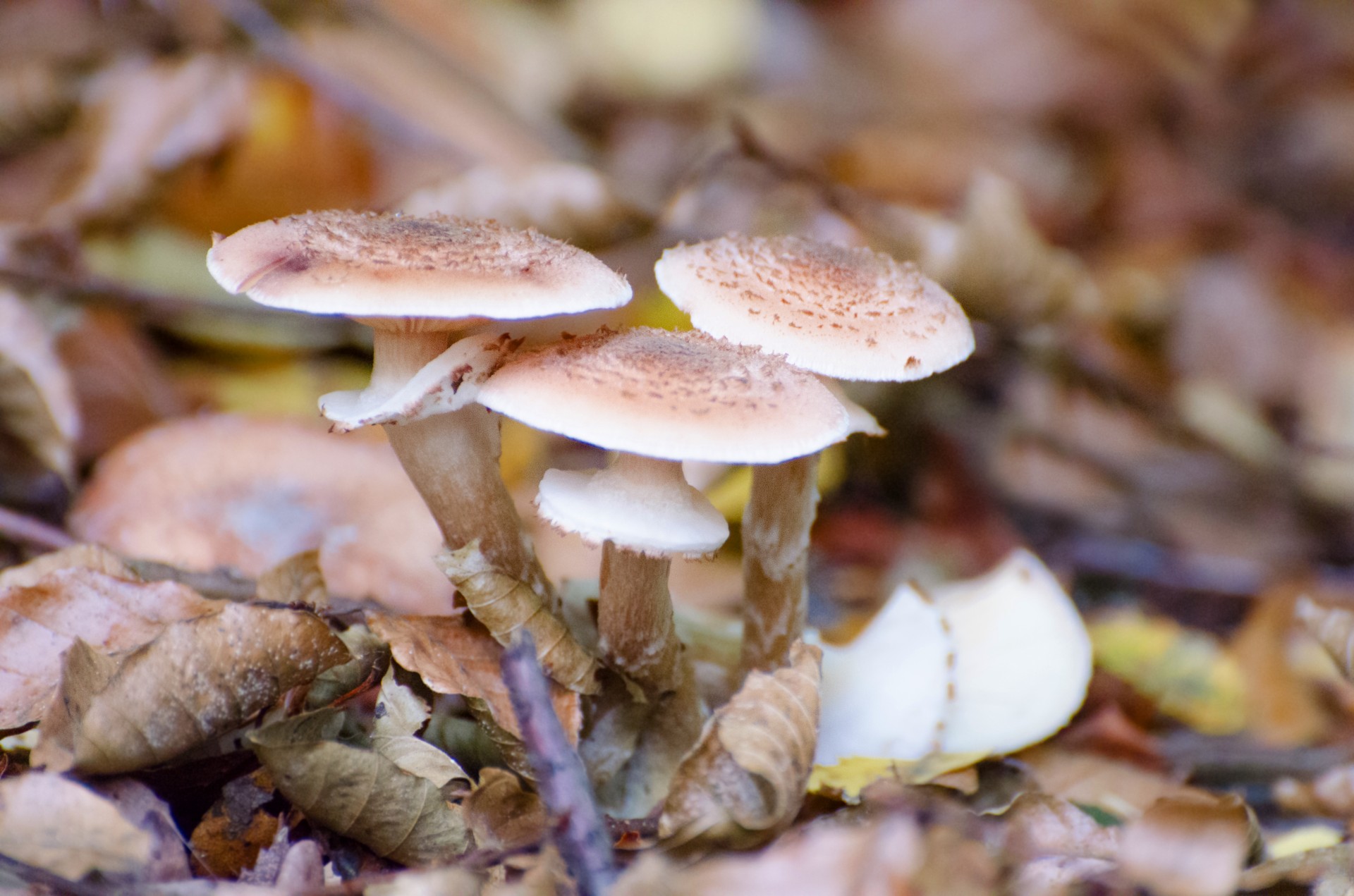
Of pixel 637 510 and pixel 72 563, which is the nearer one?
pixel 637 510

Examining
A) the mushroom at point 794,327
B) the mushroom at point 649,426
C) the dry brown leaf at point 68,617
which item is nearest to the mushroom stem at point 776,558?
the mushroom at point 794,327

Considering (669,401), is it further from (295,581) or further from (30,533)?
(30,533)

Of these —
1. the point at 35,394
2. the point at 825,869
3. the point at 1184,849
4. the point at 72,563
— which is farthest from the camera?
the point at 35,394

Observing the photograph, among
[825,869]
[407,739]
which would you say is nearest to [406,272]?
[407,739]

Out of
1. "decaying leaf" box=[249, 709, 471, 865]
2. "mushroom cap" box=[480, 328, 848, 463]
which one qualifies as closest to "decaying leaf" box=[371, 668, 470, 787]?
"decaying leaf" box=[249, 709, 471, 865]

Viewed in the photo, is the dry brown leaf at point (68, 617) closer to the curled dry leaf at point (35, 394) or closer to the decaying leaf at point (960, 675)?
the curled dry leaf at point (35, 394)

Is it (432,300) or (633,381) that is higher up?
(432,300)

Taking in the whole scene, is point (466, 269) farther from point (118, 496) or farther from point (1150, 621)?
point (1150, 621)

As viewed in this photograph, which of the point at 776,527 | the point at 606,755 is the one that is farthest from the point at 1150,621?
the point at 606,755

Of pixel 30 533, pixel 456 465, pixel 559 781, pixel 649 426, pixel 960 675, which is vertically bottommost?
pixel 960 675
